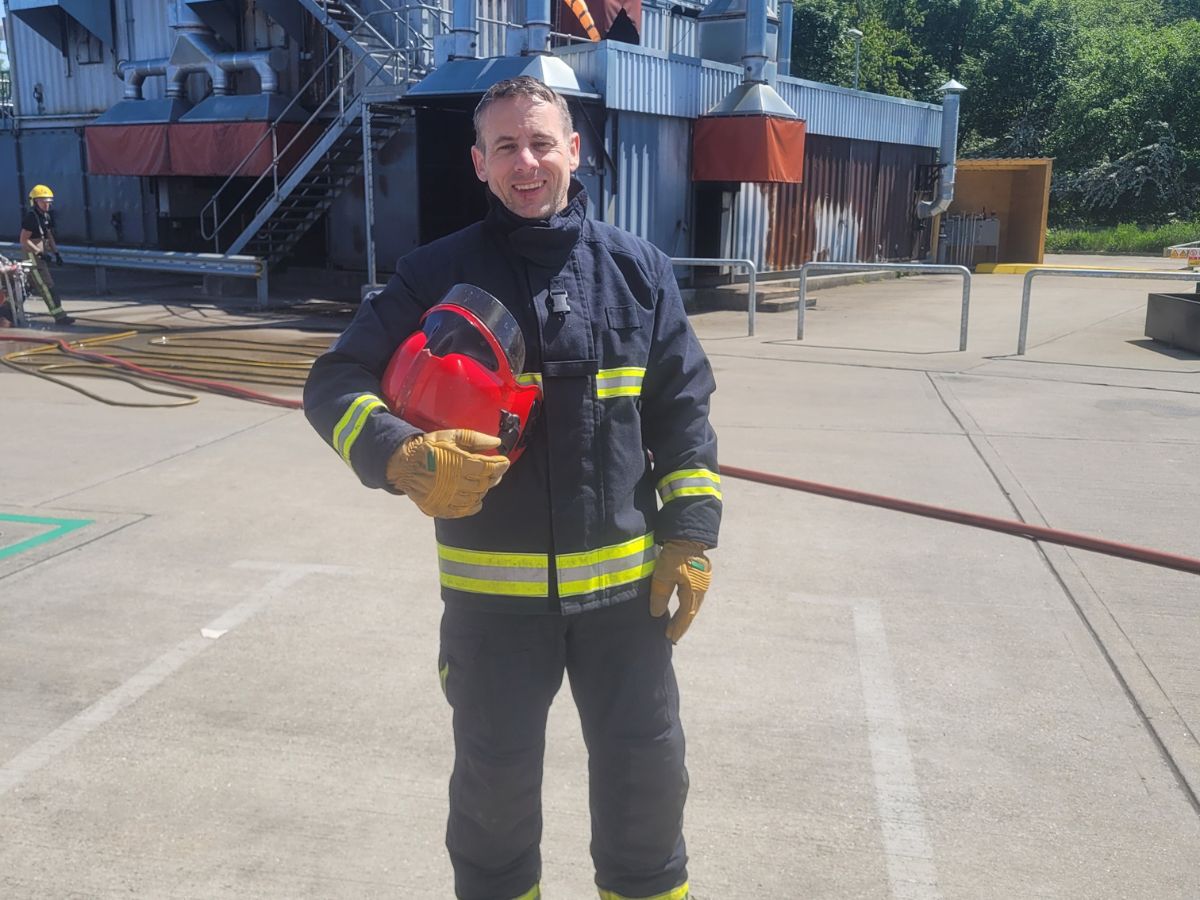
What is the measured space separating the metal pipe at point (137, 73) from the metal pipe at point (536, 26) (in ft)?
29.8

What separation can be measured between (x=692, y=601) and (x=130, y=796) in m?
1.88

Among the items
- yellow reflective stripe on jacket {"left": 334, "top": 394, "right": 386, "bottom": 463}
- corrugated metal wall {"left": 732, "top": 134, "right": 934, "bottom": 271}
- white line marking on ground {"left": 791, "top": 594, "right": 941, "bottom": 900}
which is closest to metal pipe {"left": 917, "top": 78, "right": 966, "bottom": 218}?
corrugated metal wall {"left": 732, "top": 134, "right": 934, "bottom": 271}

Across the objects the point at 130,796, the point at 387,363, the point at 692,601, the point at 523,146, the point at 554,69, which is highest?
the point at 554,69

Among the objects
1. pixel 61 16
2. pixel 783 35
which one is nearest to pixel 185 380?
pixel 783 35

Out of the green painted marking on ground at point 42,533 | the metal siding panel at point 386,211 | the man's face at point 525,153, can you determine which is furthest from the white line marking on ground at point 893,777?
the metal siding panel at point 386,211

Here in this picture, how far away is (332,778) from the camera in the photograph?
3.42m

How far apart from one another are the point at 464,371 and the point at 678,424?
0.57m

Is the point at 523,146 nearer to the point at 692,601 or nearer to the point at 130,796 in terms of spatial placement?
the point at 692,601

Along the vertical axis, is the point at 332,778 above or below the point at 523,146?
below

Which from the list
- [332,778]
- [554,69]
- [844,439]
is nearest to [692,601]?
[332,778]

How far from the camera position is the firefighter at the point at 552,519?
7.95 ft

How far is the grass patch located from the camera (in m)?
31.4

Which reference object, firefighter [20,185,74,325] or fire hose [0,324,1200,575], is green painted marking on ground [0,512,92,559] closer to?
fire hose [0,324,1200,575]

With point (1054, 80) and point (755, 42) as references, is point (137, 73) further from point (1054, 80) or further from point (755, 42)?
point (1054, 80)
